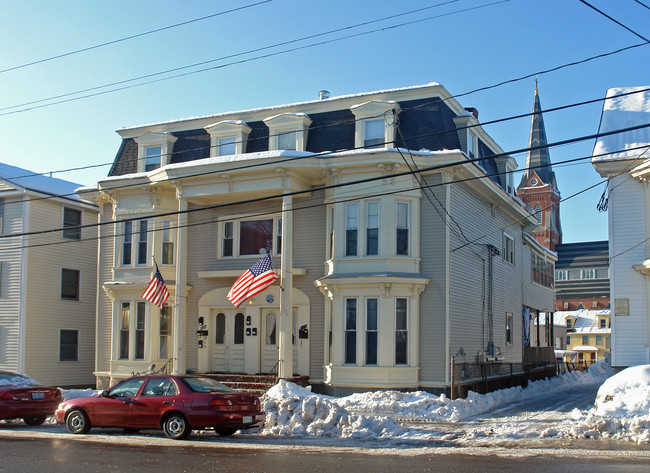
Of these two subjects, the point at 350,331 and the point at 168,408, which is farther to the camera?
the point at 350,331

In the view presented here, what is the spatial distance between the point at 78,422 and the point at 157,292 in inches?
301

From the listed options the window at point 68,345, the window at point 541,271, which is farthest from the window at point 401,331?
the window at point 68,345

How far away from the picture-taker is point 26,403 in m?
17.4

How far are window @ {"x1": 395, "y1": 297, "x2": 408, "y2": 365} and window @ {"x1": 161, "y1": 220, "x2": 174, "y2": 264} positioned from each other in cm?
854

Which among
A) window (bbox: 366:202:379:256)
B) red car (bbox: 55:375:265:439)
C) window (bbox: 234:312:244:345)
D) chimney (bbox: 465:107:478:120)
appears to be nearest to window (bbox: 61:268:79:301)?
window (bbox: 234:312:244:345)

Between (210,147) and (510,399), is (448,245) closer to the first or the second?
(510,399)

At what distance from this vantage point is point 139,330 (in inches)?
999

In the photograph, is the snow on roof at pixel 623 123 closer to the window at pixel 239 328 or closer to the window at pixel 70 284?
the window at pixel 239 328

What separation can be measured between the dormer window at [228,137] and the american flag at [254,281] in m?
4.90

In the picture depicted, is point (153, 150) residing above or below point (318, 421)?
above

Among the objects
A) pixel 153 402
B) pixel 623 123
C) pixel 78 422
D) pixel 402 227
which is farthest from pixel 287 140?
pixel 78 422

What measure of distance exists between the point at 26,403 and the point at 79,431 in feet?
8.45

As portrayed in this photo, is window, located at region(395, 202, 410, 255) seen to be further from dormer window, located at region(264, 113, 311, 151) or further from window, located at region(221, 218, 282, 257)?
window, located at region(221, 218, 282, 257)

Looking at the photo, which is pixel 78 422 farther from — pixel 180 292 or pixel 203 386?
pixel 180 292
